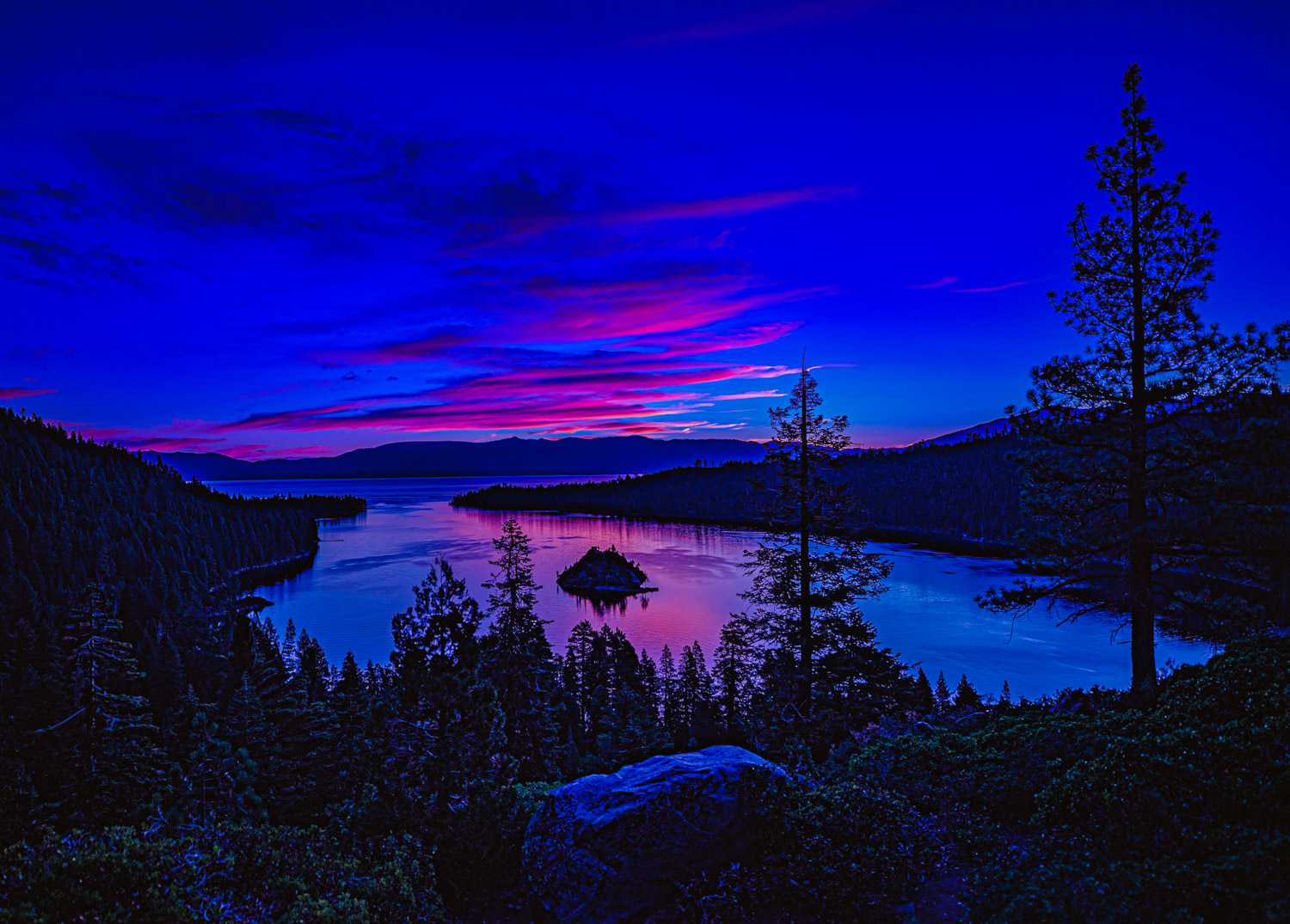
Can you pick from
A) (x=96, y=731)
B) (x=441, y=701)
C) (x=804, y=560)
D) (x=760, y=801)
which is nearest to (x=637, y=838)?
(x=760, y=801)

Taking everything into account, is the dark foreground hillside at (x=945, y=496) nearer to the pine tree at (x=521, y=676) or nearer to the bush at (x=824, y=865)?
the pine tree at (x=521, y=676)

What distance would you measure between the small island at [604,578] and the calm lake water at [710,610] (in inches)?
95.0

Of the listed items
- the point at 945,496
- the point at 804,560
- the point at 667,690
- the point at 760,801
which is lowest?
the point at 667,690

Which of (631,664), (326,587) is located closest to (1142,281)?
(631,664)

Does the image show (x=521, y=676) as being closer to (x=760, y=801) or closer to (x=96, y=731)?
(x=96, y=731)

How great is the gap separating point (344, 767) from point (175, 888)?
76.7ft

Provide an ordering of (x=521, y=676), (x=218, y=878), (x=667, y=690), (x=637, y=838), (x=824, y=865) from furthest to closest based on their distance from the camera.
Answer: (x=667, y=690)
(x=521, y=676)
(x=637, y=838)
(x=824, y=865)
(x=218, y=878)

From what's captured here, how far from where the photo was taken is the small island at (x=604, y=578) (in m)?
83.9

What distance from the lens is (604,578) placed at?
284 ft

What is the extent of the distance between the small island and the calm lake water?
7.91ft

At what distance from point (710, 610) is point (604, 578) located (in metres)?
20.5

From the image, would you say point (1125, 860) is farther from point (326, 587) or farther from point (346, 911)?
point (326, 587)

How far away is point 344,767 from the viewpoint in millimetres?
25750

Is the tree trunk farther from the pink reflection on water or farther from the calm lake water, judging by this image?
the pink reflection on water
